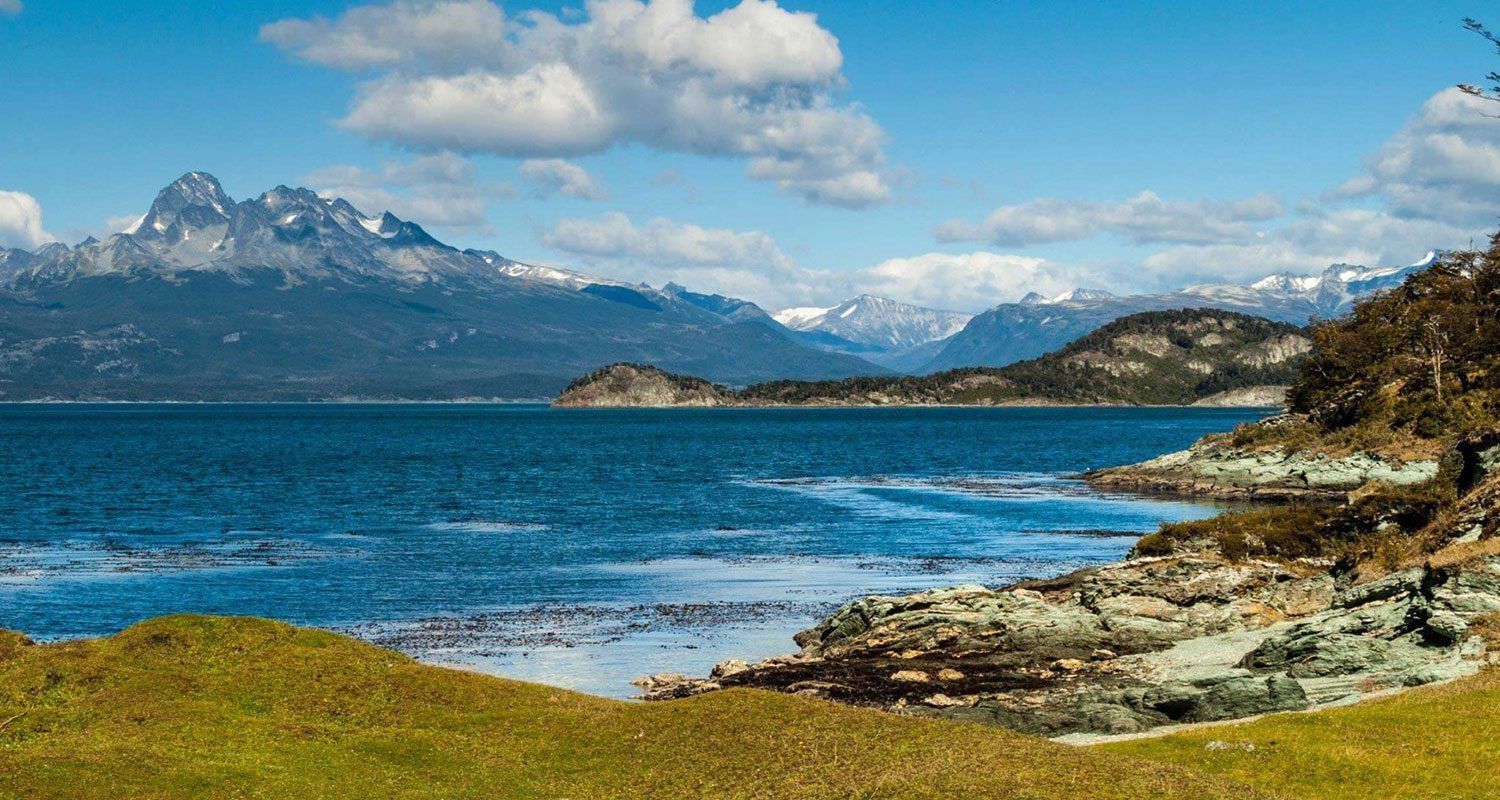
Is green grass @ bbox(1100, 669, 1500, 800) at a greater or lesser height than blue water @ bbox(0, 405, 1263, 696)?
greater

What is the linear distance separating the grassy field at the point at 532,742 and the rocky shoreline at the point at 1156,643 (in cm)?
565

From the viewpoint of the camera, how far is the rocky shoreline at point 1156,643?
107 feet

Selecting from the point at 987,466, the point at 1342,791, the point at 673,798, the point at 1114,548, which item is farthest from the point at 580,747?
the point at 987,466

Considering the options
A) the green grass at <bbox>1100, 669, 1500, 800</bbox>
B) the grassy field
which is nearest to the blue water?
the grassy field

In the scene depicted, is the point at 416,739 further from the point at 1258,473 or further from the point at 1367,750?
the point at 1258,473

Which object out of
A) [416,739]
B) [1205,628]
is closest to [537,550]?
[1205,628]

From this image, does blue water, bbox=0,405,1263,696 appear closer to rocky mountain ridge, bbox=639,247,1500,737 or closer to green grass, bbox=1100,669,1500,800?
rocky mountain ridge, bbox=639,247,1500,737

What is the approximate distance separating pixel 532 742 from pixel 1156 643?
26.9 meters

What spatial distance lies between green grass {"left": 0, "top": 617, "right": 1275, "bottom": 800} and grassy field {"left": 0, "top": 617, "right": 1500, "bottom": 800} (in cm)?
5

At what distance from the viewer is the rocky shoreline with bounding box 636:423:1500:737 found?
1283 inches

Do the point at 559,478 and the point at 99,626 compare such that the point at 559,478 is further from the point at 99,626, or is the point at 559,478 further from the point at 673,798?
the point at 673,798

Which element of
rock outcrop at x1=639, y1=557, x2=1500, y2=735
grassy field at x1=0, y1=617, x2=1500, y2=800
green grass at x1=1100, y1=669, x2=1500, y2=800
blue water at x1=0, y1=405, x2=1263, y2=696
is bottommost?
blue water at x1=0, y1=405, x2=1263, y2=696

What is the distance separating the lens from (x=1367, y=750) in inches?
925

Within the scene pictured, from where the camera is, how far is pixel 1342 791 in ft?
71.3
